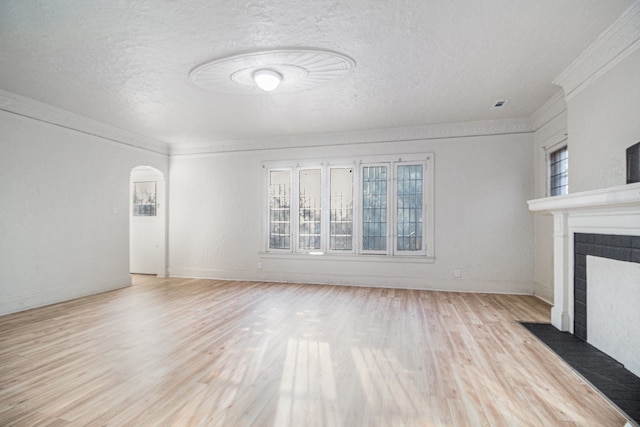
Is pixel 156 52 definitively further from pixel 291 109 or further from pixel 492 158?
pixel 492 158

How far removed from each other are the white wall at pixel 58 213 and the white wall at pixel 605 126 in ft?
23.4

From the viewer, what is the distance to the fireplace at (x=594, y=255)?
108 inches

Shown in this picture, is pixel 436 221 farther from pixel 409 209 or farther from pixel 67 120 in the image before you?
pixel 67 120

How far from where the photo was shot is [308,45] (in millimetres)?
3246

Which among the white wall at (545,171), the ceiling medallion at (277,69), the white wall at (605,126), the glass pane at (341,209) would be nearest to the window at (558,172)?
the white wall at (545,171)

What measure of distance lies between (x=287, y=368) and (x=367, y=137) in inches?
187

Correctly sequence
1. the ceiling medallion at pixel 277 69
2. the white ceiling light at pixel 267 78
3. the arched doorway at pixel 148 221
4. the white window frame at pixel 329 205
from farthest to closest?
the arched doorway at pixel 148 221 → the white window frame at pixel 329 205 → the white ceiling light at pixel 267 78 → the ceiling medallion at pixel 277 69

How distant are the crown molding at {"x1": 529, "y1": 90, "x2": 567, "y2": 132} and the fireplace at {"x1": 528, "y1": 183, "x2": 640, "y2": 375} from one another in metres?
1.69

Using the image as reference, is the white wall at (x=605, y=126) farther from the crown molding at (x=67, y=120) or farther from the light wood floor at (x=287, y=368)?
the crown molding at (x=67, y=120)

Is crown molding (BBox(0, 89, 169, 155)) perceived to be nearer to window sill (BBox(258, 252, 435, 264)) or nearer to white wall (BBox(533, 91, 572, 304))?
window sill (BBox(258, 252, 435, 264))

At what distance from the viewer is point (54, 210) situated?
5.15m

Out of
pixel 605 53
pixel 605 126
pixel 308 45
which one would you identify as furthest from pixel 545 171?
pixel 308 45

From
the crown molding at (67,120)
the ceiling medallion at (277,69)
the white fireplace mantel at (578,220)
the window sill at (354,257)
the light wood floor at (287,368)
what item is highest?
the ceiling medallion at (277,69)

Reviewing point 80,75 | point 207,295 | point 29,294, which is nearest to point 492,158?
point 207,295
